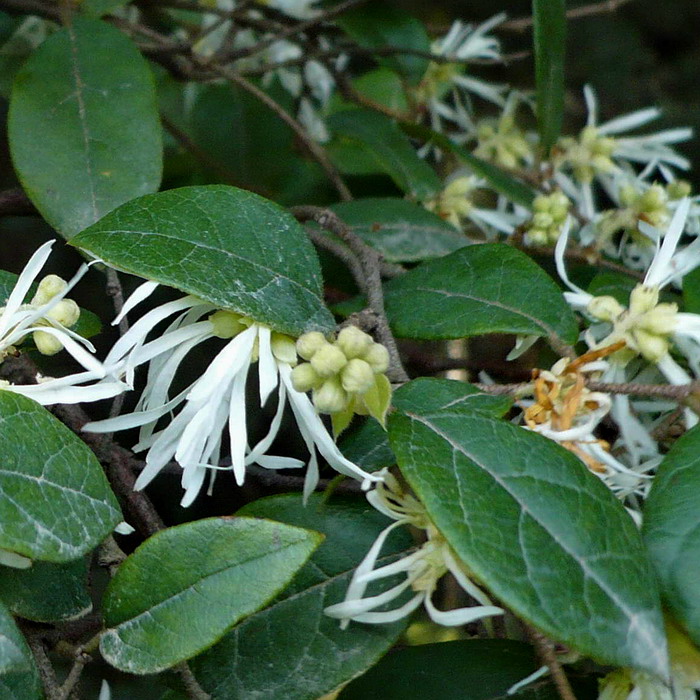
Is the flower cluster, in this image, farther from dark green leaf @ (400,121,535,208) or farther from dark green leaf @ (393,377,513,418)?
dark green leaf @ (400,121,535,208)

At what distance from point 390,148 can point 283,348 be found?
55cm

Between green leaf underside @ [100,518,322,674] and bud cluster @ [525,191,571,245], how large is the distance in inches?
21.5

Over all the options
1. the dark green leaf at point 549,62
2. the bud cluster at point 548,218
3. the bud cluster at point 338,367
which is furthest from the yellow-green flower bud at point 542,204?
the bud cluster at point 338,367

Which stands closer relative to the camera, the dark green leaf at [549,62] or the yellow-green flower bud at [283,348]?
the yellow-green flower bud at [283,348]

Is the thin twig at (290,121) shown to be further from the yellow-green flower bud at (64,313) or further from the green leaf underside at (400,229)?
the yellow-green flower bud at (64,313)

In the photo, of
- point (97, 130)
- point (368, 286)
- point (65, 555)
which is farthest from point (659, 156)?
point (65, 555)

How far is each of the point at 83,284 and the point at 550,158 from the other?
66cm

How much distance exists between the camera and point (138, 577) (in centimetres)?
59

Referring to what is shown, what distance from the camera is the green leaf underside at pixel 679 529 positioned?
1.71 ft

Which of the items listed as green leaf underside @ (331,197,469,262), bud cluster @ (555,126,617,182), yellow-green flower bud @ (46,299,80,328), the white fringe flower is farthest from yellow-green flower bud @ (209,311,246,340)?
bud cluster @ (555,126,617,182)

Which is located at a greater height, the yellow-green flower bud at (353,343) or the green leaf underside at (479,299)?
the yellow-green flower bud at (353,343)

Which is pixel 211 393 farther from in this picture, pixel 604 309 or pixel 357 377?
pixel 604 309

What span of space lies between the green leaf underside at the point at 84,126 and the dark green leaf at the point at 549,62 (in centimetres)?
42

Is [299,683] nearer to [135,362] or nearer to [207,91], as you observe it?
[135,362]
